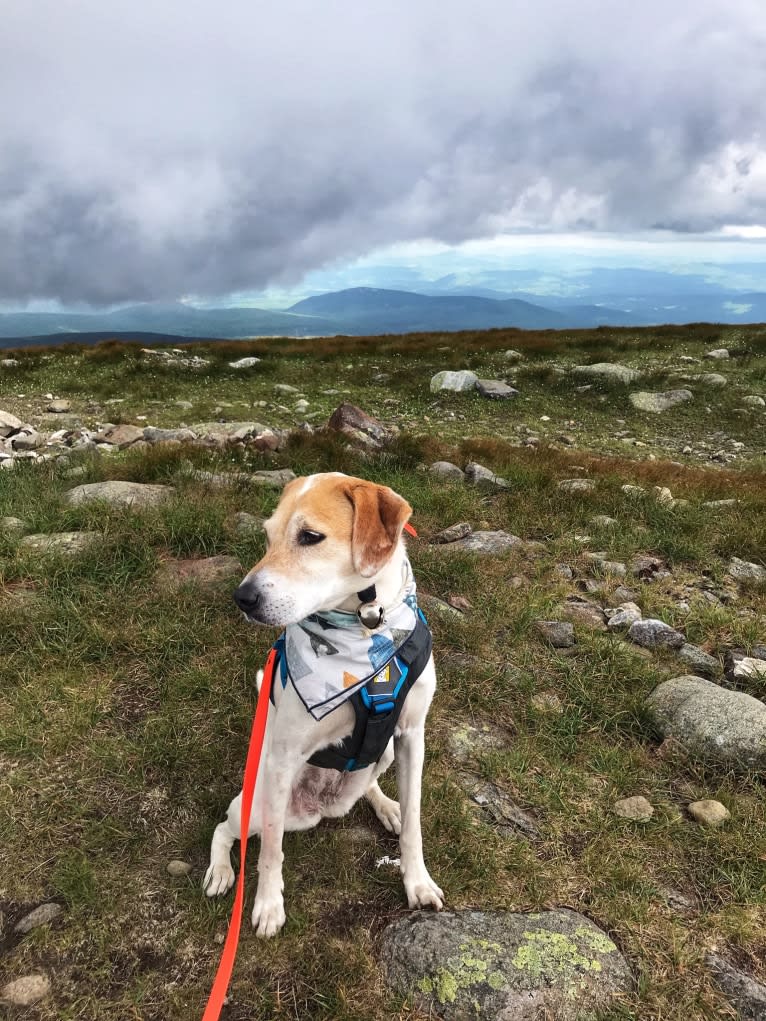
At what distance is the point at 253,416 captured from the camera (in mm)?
14578

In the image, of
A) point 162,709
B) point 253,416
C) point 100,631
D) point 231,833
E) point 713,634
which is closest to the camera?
point 231,833

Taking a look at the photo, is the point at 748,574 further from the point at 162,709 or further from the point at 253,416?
the point at 253,416

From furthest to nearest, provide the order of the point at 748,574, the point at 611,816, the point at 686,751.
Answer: the point at 748,574 → the point at 686,751 → the point at 611,816

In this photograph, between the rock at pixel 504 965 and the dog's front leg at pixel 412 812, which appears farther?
the dog's front leg at pixel 412 812

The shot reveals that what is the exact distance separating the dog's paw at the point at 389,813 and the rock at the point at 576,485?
Answer: 5562 mm

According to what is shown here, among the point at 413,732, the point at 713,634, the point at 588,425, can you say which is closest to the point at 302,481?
the point at 413,732

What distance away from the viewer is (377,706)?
282cm

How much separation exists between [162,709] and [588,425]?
46.2ft

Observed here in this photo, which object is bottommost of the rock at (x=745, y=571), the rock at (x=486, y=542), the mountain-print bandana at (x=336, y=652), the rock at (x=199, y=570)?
the rock at (x=745, y=571)

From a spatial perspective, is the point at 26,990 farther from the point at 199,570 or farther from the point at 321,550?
the point at 199,570

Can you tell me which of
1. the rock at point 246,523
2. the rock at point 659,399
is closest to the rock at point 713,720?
the rock at point 246,523

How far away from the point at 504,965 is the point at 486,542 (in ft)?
14.5

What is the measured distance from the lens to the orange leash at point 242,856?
237 centimetres

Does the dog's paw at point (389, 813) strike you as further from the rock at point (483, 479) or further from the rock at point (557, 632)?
the rock at point (483, 479)
